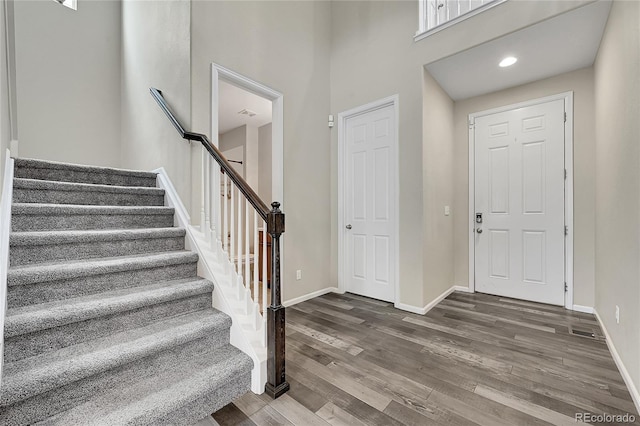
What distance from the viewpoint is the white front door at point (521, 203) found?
10.4 feet

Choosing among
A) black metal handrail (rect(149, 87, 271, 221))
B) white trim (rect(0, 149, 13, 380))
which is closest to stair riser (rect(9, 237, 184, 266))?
white trim (rect(0, 149, 13, 380))

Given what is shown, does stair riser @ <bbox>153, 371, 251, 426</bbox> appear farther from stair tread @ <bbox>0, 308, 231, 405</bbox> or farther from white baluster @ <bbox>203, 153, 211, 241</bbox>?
white baluster @ <bbox>203, 153, 211, 241</bbox>

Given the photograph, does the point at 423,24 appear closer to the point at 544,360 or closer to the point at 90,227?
the point at 544,360

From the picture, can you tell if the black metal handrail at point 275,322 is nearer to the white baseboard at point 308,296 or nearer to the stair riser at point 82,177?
the white baseboard at point 308,296

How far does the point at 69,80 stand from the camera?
3701mm

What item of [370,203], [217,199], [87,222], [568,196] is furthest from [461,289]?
[87,222]

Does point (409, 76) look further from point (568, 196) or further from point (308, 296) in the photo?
point (308, 296)

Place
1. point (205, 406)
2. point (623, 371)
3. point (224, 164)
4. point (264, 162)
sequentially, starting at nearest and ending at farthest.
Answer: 1. point (205, 406)
2. point (623, 371)
3. point (224, 164)
4. point (264, 162)

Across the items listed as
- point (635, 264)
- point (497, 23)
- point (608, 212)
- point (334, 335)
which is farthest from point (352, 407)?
point (497, 23)

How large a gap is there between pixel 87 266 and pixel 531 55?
4.00 meters

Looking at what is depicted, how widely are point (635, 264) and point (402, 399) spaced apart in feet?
5.08

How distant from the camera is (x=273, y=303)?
5.65ft

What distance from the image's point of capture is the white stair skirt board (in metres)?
1.73

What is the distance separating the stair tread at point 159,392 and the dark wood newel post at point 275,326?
15cm
